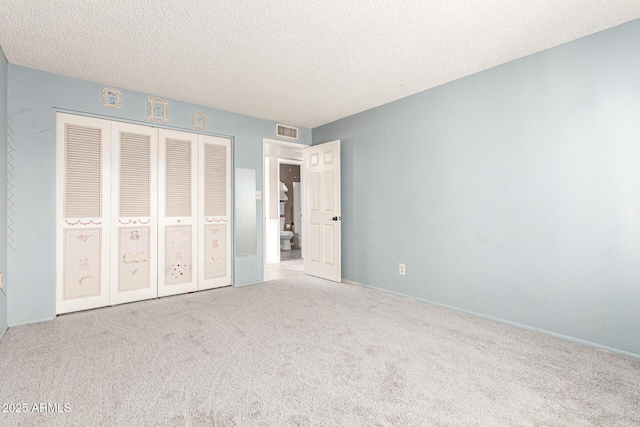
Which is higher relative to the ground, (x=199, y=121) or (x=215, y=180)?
(x=199, y=121)

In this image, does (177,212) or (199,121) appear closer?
(177,212)

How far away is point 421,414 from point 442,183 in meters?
2.52

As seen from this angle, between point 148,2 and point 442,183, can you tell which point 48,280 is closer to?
point 148,2

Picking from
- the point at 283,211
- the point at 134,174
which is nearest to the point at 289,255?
the point at 283,211

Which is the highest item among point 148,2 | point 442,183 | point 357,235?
point 148,2

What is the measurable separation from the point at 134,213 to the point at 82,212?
1.63 ft

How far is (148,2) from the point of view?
2104 millimetres

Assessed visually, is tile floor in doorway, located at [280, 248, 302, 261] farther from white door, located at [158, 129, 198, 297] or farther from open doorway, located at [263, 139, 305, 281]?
white door, located at [158, 129, 198, 297]

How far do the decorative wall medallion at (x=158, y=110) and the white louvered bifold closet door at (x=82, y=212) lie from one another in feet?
1.58

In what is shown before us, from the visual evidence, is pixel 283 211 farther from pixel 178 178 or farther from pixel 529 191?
pixel 529 191

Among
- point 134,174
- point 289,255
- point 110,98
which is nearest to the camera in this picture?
point 110,98

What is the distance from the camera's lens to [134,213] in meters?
3.71

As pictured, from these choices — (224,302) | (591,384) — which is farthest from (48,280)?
(591,384)

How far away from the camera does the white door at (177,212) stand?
3.93 m
